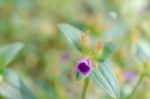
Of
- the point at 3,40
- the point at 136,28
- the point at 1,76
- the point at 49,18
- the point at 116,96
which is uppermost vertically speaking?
the point at 49,18

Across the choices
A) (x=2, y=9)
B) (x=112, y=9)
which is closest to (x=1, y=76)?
(x=2, y=9)

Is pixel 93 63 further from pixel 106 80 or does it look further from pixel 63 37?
pixel 63 37

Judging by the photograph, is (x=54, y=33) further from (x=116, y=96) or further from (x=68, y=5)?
(x=116, y=96)

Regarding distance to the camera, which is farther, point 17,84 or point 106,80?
point 17,84

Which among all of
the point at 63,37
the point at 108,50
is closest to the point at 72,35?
the point at 108,50

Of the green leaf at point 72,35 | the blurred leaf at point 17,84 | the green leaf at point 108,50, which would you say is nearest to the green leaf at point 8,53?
the blurred leaf at point 17,84

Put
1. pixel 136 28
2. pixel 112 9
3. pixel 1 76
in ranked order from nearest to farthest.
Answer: pixel 1 76
pixel 136 28
pixel 112 9
